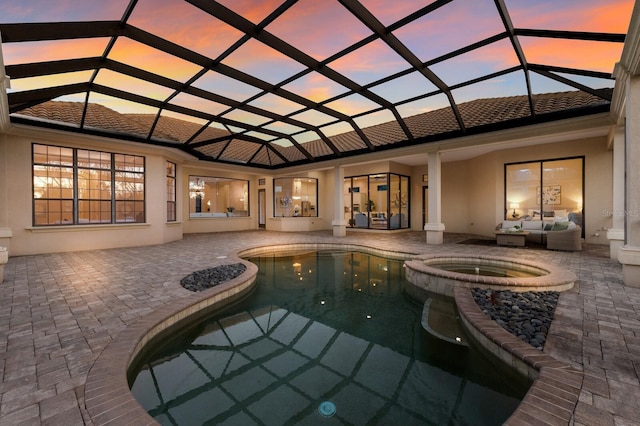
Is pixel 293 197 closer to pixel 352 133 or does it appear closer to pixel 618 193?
pixel 352 133

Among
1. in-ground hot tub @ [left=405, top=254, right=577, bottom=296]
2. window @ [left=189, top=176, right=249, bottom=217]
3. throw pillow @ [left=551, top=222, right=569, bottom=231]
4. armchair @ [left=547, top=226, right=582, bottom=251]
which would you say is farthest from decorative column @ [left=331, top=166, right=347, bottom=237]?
throw pillow @ [left=551, top=222, right=569, bottom=231]

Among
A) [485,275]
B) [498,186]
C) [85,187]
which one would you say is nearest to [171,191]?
[85,187]

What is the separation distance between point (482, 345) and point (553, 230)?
7262 millimetres

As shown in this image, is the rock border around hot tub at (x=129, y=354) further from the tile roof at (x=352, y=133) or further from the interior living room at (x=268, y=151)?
the tile roof at (x=352, y=133)

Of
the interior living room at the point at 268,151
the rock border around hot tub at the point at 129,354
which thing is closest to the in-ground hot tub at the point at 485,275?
the interior living room at the point at 268,151

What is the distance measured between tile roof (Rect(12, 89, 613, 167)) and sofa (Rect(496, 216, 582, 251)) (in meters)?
3.28

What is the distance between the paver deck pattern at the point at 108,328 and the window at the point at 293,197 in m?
8.51

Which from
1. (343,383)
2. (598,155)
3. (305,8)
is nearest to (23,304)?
(343,383)

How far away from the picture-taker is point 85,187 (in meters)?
8.34

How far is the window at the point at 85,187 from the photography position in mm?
7672

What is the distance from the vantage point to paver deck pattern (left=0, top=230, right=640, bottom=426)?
1.77 m

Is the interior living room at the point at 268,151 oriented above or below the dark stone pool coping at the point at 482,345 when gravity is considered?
above

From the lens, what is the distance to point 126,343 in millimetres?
2518

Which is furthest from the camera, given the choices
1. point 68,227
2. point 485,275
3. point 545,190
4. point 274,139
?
point 274,139
